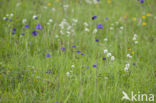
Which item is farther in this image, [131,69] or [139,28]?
[139,28]

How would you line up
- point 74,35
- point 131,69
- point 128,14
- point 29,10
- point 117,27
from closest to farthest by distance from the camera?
point 131,69
point 74,35
point 117,27
point 29,10
point 128,14

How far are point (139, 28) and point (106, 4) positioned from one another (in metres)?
1.56

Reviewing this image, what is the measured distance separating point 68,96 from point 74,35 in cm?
156

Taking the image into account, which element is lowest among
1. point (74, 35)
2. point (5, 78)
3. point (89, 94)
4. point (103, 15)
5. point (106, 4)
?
point (89, 94)

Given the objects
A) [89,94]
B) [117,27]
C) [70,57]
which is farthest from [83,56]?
[117,27]

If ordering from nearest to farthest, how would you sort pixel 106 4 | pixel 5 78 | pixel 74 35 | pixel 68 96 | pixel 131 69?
pixel 68 96 < pixel 5 78 < pixel 131 69 < pixel 74 35 < pixel 106 4

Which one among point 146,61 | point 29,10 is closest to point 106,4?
point 29,10

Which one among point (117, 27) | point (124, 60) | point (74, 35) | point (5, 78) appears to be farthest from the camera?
point (117, 27)

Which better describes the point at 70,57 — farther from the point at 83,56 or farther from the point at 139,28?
the point at 139,28

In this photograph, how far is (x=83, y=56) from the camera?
272 cm

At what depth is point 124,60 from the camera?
8.80 ft

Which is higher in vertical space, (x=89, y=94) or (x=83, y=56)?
(x=83, y=56)

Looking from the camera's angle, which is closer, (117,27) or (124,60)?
(124,60)

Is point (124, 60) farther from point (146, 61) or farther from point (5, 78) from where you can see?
point (5, 78)
